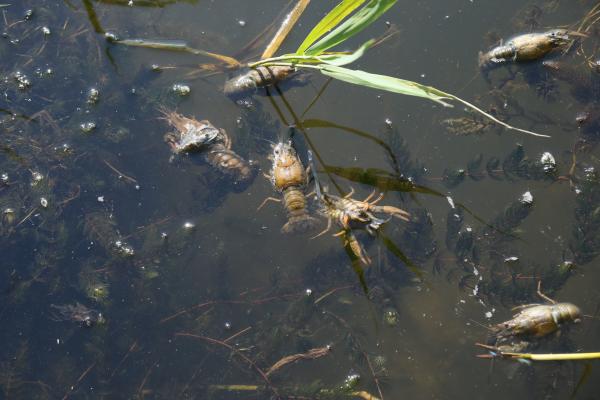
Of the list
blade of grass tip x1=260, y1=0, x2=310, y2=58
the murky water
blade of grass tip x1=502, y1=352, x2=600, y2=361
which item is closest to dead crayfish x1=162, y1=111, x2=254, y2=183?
the murky water

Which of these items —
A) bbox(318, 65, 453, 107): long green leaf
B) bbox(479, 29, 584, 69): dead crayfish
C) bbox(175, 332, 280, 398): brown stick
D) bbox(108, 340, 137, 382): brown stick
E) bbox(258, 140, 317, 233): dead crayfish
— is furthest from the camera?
bbox(479, 29, 584, 69): dead crayfish

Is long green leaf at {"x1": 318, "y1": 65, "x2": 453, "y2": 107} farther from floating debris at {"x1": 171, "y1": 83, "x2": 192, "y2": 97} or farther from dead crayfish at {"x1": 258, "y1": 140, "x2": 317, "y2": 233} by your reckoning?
floating debris at {"x1": 171, "y1": 83, "x2": 192, "y2": 97}

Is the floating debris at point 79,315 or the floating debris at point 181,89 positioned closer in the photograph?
the floating debris at point 79,315

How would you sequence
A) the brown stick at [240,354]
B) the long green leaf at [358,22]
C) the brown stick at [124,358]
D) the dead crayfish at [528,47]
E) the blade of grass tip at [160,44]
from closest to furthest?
the long green leaf at [358,22] → the brown stick at [240,354] → the brown stick at [124,358] → the dead crayfish at [528,47] → the blade of grass tip at [160,44]

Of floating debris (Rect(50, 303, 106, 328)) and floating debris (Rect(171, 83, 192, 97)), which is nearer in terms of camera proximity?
floating debris (Rect(50, 303, 106, 328))

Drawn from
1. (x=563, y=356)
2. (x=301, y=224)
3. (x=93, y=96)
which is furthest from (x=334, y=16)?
(x=563, y=356)

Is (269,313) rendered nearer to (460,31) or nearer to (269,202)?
(269,202)

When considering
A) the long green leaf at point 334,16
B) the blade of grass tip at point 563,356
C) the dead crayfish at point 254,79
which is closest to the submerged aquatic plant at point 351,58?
the long green leaf at point 334,16

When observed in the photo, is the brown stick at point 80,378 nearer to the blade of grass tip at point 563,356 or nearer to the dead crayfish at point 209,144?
the dead crayfish at point 209,144
